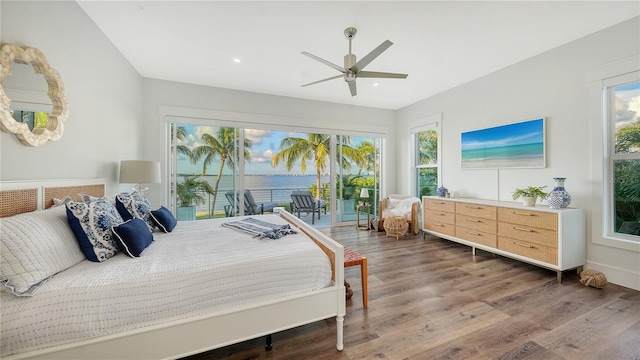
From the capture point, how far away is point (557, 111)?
10.1 ft

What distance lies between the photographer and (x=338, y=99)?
5031 mm

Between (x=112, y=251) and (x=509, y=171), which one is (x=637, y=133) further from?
(x=112, y=251)

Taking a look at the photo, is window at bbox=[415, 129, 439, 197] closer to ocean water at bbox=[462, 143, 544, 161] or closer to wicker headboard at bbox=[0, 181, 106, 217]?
ocean water at bbox=[462, 143, 544, 161]

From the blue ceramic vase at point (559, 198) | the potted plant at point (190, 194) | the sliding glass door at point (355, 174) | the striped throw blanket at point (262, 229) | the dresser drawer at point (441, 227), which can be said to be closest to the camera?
the striped throw blanket at point (262, 229)

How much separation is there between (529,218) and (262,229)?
307cm

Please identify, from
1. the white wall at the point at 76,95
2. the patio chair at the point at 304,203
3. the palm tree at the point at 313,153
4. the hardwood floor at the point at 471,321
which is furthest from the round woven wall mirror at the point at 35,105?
the patio chair at the point at 304,203

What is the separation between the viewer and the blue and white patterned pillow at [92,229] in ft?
5.05

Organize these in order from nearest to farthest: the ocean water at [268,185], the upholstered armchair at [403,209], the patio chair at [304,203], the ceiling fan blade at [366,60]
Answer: the ceiling fan blade at [366,60]
the ocean water at [268,185]
the upholstered armchair at [403,209]
the patio chair at [304,203]

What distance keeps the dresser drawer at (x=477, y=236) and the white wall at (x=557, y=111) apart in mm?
725

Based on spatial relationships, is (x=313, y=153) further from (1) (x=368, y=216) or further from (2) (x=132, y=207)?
(2) (x=132, y=207)

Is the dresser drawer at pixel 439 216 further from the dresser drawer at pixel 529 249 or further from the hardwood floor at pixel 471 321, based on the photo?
the hardwood floor at pixel 471 321

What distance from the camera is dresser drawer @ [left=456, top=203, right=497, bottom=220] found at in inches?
130

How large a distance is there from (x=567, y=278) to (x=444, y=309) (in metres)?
1.82

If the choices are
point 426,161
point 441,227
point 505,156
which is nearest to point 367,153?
point 426,161
